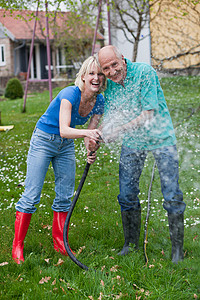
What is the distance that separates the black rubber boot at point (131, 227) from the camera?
3.48m

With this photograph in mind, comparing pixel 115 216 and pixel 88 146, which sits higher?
pixel 88 146

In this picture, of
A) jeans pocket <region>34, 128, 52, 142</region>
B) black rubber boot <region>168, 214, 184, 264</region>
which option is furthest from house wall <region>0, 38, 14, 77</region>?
black rubber boot <region>168, 214, 184, 264</region>

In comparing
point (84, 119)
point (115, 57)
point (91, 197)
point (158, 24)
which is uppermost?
point (158, 24)

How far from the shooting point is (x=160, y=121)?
Answer: 3.13m

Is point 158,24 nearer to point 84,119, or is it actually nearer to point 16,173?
point 16,173

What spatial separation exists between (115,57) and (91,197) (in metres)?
2.59

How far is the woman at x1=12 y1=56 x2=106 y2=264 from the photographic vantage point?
3.00 m

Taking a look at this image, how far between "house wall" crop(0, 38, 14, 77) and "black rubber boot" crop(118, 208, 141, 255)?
26345 mm

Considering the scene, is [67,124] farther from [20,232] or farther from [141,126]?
[20,232]

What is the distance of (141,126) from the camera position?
10.2 feet

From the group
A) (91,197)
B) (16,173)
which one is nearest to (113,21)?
(16,173)

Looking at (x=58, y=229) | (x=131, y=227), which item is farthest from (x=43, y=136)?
(x=131, y=227)

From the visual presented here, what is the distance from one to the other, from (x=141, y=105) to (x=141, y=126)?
166 millimetres

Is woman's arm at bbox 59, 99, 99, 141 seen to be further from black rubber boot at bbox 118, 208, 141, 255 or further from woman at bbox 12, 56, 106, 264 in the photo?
black rubber boot at bbox 118, 208, 141, 255
